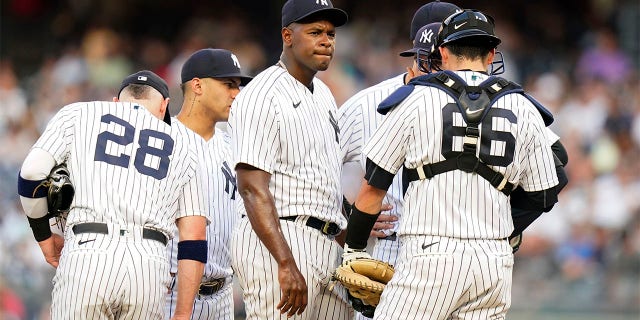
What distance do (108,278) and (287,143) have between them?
3.39 feet

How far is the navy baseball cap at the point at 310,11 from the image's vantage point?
223 inches

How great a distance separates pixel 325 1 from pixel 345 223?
43.3 inches

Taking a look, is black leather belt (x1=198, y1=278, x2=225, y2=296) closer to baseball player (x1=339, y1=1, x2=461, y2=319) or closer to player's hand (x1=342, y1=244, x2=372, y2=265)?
baseball player (x1=339, y1=1, x2=461, y2=319)

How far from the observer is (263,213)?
5.33 meters

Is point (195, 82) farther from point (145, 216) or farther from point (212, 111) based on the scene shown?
point (145, 216)

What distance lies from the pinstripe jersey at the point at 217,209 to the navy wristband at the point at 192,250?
71cm

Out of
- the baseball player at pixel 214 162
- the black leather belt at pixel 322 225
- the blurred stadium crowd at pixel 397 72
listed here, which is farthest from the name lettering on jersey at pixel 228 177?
the blurred stadium crowd at pixel 397 72

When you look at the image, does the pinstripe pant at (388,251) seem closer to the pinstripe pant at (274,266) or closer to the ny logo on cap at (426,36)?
the pinstripe pant at (274,266)

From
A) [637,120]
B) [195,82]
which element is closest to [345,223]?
[195,82]

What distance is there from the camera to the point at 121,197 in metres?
5.46

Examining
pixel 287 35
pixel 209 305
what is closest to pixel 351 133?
pixel 287 35

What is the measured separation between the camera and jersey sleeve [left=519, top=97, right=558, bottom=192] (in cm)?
514

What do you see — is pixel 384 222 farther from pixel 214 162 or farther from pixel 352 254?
pixel 214 162

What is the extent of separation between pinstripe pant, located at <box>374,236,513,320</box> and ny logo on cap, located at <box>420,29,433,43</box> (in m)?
1.49
